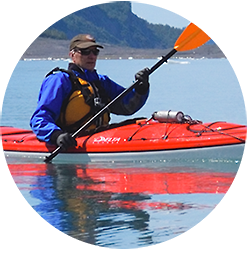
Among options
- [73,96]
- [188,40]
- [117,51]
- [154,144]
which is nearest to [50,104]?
[73,96]

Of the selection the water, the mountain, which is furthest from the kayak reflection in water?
the mountain

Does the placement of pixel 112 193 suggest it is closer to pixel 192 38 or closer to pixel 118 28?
pixel 192 38

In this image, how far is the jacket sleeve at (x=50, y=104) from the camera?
7.30 m

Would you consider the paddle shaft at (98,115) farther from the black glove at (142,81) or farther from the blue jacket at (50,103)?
the blue jacket at (50,103)

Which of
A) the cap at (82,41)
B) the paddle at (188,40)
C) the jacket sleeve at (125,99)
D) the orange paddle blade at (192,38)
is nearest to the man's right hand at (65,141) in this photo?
the paddle at (188,40)

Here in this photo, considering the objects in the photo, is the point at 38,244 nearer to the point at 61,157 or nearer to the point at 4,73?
the point at 61,157

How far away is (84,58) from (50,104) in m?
0.69

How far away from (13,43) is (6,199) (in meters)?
7.48

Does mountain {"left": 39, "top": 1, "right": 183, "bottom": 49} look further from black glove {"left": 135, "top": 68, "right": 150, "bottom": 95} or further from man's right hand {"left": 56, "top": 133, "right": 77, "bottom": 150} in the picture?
man's right hand {"left": 56, "top": 133, "right": 77, "bottom": 150}

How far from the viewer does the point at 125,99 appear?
25.9 ft

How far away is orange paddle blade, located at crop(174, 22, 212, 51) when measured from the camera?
7863 mm

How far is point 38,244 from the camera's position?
414 cm

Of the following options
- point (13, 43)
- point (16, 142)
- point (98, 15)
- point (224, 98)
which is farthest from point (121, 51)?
point (16, 142)

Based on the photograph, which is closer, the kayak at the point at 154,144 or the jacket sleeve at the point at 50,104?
the kayak at the point at 154,144
